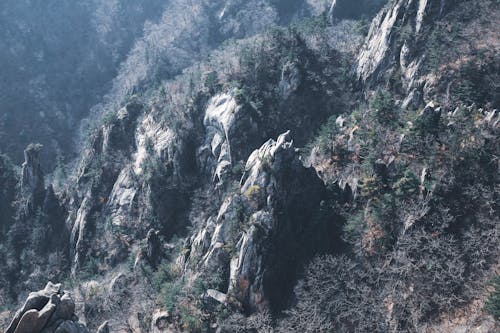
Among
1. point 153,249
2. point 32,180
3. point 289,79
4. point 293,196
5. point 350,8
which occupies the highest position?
point 350,8

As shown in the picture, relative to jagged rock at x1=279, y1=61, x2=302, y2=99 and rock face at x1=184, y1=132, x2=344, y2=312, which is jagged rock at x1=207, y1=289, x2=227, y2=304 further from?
jagged rock at x1=279, y1=61, x2=302, y2=99

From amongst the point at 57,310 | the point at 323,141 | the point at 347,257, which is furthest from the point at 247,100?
the point at 57,310

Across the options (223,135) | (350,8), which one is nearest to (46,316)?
(223,135)

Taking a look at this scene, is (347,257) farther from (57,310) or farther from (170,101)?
(170,101)

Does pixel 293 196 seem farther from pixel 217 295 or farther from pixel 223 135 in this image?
pixel 223 135

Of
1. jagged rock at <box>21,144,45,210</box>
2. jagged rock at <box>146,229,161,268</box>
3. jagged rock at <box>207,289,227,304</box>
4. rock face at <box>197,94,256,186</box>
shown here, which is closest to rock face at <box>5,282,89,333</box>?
jagged rock at <box>207,289,227,304</box>
